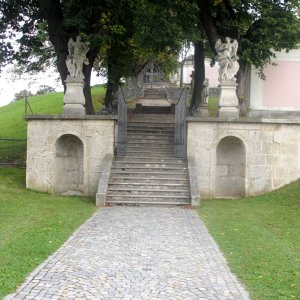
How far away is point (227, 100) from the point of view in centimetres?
1625

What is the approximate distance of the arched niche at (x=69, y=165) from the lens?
16469 millimetres

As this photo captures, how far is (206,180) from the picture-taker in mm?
15852

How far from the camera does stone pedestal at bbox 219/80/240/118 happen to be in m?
16.1

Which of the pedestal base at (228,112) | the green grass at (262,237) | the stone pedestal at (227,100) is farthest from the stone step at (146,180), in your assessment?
the stone pedestal at (227,100)

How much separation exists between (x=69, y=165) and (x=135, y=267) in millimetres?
10493

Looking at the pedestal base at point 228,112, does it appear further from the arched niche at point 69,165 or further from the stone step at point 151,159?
the arched niche at point 69,165

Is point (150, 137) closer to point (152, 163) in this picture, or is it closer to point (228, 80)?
point (152, 163)

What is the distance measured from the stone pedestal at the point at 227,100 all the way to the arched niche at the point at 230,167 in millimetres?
860

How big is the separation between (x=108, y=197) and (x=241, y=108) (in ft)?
33.4

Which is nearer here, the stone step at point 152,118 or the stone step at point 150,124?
the stone step at point 150,124

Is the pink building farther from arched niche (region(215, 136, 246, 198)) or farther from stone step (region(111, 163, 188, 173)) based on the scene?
stone step (region(111, 163, 188, 173))

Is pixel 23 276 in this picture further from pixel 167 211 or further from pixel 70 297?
pixel 167 211

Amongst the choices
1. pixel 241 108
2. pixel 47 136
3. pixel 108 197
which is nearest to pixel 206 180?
pixel 108 197

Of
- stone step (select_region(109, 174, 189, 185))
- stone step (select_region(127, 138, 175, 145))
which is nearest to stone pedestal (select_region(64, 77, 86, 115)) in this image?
stone step (select_region(127, 138, 175, 145))
